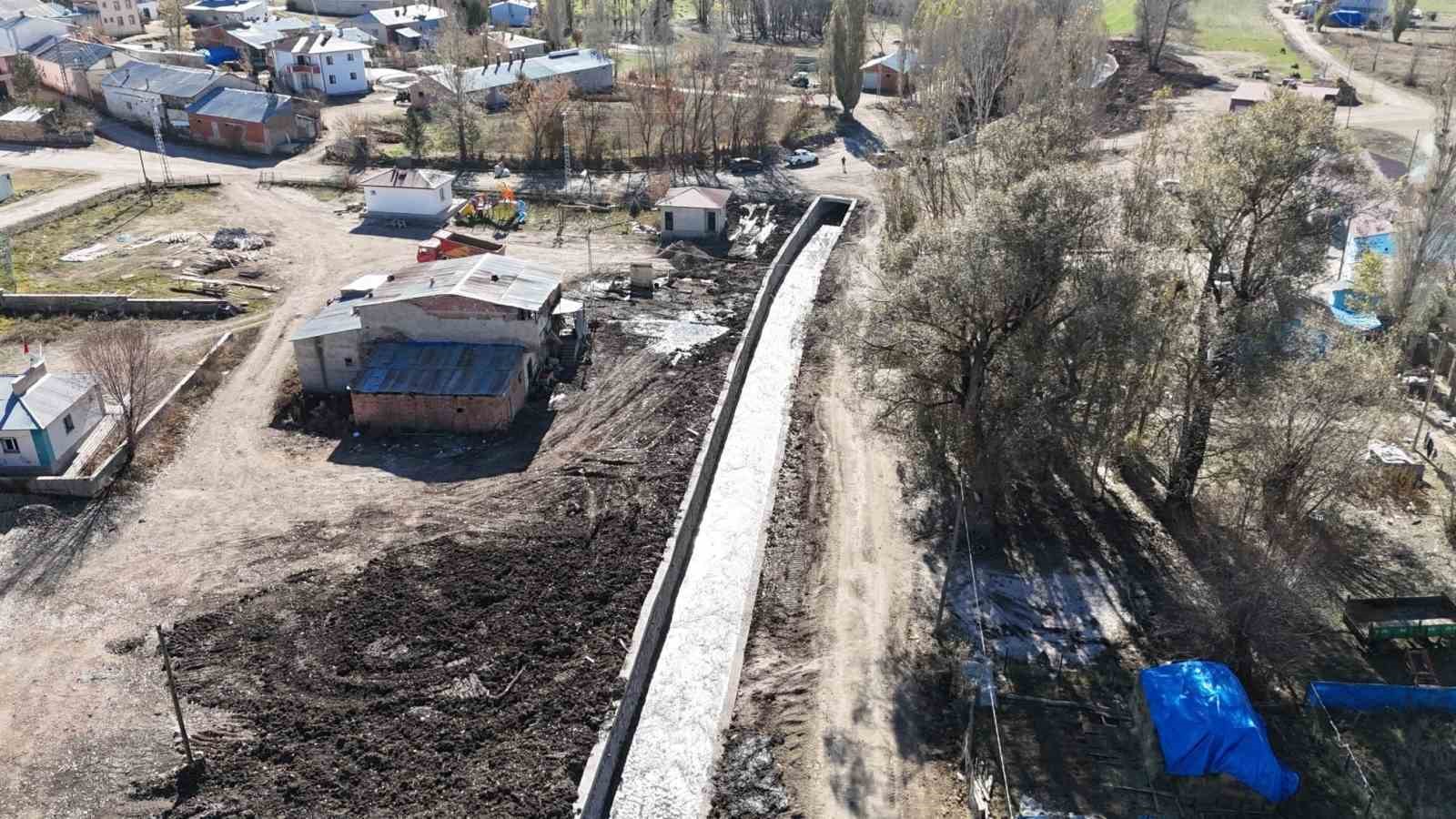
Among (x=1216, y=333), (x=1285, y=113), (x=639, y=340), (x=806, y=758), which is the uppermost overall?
(x=1285, y=113)

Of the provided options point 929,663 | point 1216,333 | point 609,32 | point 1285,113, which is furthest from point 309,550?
point 609,32

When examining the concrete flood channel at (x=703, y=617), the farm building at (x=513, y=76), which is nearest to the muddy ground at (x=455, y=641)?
the concrete flood channel at (x=703, y=617)

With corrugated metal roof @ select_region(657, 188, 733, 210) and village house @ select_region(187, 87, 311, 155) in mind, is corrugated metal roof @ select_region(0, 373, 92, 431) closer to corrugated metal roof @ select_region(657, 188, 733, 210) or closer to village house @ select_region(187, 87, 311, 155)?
corrugated metal roof @ select_region(657, 188, 733, 210)

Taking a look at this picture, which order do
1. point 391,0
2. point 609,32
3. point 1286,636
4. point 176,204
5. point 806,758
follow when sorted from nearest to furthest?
point 806,758 < point 1286,636 < point 176,204 < point 609,32 < point 391,0

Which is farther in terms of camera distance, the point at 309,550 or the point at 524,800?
the point at 309,550

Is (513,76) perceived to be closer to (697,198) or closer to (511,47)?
(511,47)

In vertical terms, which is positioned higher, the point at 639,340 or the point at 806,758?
the point at 639,340

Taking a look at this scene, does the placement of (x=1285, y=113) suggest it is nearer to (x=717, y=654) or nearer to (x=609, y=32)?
(x=717, y=654)
